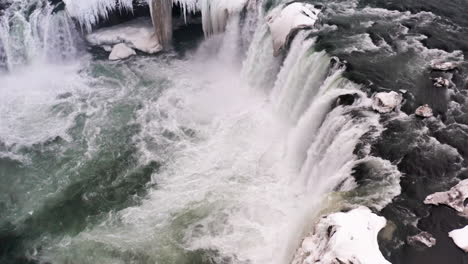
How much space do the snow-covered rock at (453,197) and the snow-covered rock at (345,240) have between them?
1248 millimetres

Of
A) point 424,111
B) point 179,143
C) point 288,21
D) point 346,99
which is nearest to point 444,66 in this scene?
point 424,111

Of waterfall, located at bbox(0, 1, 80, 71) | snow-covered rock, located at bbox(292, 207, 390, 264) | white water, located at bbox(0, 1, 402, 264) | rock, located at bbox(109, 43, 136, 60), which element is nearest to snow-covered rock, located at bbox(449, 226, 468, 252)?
snow-covered rock, located at bbox(292, 207, 390, 264)

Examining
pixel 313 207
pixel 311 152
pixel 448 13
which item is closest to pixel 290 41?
pixel 311 152

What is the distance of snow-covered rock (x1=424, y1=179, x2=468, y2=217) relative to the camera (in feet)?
25.8

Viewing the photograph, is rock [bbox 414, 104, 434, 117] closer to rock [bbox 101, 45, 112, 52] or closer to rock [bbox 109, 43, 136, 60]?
rock [bbox 109, 43, 136, 60]

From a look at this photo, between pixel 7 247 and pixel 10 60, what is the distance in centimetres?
939

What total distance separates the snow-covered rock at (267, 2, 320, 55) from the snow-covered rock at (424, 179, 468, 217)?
6.88 m

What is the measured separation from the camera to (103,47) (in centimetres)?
1777

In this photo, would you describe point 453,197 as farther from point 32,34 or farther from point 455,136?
→ point 32,34

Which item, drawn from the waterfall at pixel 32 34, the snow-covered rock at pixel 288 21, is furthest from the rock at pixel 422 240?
the waterfall at pixel 32 34

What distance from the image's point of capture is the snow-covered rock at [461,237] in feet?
23.9

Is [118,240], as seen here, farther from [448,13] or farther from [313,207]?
[448,13]

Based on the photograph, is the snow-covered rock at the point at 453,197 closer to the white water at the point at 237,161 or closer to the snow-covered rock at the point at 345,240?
the snow-covered rock at the point at 345,240

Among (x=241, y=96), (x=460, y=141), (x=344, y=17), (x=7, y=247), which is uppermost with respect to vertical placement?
(x=344, y=17)
